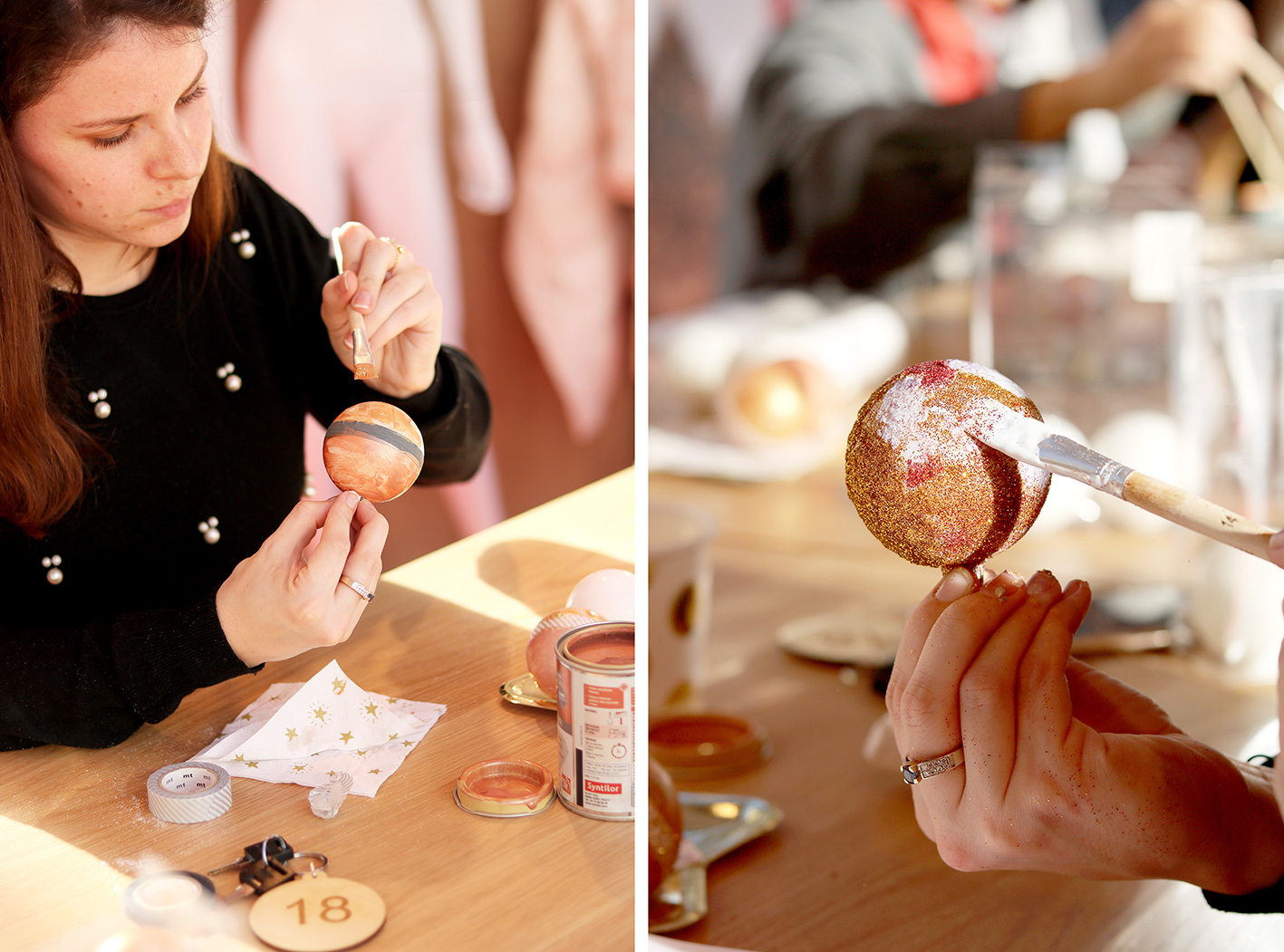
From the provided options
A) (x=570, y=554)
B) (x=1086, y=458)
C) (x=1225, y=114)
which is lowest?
(x=570, y=554)

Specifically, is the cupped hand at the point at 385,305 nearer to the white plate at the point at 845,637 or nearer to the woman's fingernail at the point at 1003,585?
the woman's fingernail at the point at 1003,585

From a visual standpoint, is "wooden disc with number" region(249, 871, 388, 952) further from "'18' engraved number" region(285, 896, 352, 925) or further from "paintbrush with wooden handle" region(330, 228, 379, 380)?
"paintbrush with wooden handle" region(330, 228, 379, 380)

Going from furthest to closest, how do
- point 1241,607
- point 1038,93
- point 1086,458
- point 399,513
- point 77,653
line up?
point 1038,93
point 1241,607
point 399,513
point 77,653
point 1086,458

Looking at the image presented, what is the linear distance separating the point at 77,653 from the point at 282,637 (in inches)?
4.2

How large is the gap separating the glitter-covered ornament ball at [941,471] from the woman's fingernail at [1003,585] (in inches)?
0.5

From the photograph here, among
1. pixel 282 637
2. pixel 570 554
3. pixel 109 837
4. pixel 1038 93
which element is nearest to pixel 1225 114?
pixel 1038 93

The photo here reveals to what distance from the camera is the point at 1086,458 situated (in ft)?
1.34

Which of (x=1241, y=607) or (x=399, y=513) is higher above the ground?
(x=399, y=513)

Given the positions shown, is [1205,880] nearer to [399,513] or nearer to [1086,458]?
[1086,458]

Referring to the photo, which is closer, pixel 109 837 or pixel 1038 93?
pixel 109 837

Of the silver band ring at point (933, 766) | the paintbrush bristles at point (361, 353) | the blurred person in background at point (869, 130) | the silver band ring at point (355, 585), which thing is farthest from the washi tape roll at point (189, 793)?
the blurred person in background at point (869, 130)

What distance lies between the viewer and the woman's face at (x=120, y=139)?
1.49 feet

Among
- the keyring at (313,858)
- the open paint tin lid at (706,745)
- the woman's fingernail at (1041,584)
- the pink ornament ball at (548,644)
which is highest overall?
the woman's fingernail at (1041,584)

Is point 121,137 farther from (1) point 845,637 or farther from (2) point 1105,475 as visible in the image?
(1) point 845,637
